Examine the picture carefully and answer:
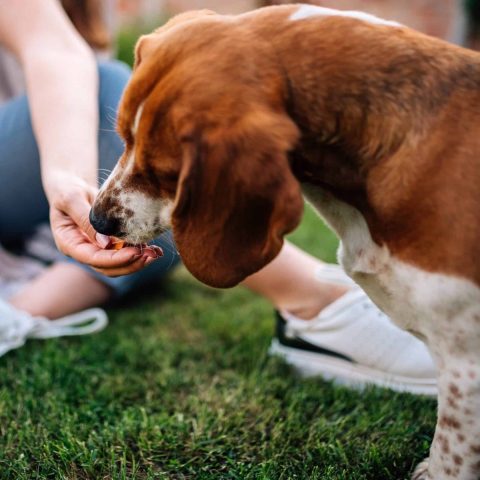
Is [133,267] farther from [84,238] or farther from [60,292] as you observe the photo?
[60,292]

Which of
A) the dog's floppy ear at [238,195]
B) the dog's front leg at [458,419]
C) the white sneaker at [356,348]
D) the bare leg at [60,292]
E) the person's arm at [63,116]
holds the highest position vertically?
the dog's floppy ear at [238,195]

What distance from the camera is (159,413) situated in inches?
94.7

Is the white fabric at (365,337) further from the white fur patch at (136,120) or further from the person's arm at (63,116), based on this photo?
the white fur patch at (136,120)

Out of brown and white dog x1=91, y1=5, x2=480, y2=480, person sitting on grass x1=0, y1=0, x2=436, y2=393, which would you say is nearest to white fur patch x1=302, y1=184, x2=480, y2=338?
brown and white dog x1=91, y1=5, x2=480, y2=480

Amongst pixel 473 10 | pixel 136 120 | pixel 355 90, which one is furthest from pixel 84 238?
pixel 473 10

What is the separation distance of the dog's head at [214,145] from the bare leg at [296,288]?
1.02m

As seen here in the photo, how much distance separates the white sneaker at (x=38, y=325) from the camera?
2.77 meters

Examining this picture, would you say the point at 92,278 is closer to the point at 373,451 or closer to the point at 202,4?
the point at 373,451

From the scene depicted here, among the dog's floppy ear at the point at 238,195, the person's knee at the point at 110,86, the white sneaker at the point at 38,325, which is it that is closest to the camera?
the dog's floppy ear at the point at 238,195

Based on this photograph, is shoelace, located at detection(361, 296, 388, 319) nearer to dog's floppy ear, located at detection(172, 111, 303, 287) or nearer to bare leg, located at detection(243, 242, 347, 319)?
bare leg, located at detection(243, 242, 347, 319)

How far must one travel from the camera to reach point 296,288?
279 cm

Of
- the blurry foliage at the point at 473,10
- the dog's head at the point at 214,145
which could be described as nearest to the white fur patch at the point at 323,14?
the dog's head at the point at 214,145

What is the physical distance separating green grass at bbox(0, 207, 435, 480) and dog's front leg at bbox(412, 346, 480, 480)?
0.29 m

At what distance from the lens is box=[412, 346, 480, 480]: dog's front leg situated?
68.6 inches
